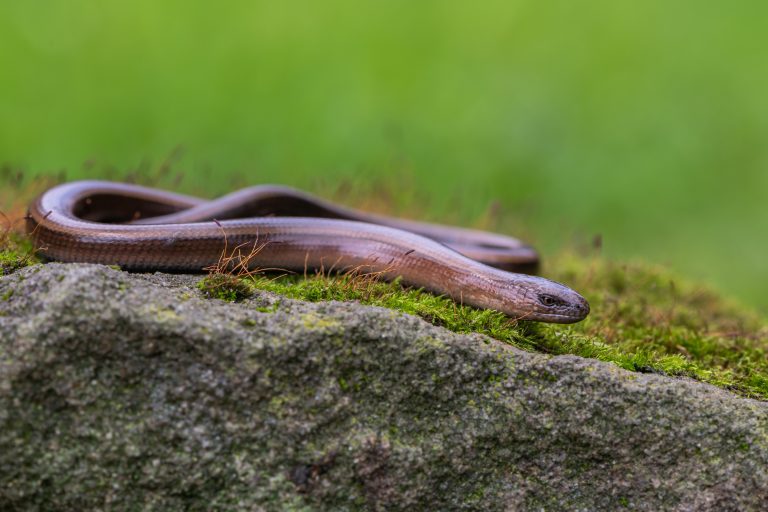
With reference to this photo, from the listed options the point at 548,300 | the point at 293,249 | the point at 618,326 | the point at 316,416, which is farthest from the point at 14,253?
the point at 618,326

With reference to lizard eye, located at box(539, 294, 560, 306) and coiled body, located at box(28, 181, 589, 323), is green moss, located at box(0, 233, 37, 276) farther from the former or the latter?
lizard eye, located at box(539, 294, 560, 306)

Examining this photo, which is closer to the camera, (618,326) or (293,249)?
(293,249)

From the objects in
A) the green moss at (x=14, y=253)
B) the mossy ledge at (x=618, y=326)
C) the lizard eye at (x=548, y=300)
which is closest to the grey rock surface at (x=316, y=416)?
the mossy ledge at (x=618, y=326)

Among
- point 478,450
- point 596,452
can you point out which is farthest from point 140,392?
point 596,452

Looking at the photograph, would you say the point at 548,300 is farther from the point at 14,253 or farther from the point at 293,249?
the point at 14,253

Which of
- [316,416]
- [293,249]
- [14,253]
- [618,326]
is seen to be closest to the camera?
[316,416]

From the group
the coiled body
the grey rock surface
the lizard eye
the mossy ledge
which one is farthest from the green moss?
the lizard eye

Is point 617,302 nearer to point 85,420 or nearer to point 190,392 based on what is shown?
point 190,392

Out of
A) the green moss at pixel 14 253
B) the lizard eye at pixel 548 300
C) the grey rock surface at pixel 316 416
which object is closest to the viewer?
the grey rock surface at pixel 316 416

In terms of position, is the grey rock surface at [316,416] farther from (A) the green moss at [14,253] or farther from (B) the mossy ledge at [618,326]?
(A) the green moss at [14,253]
